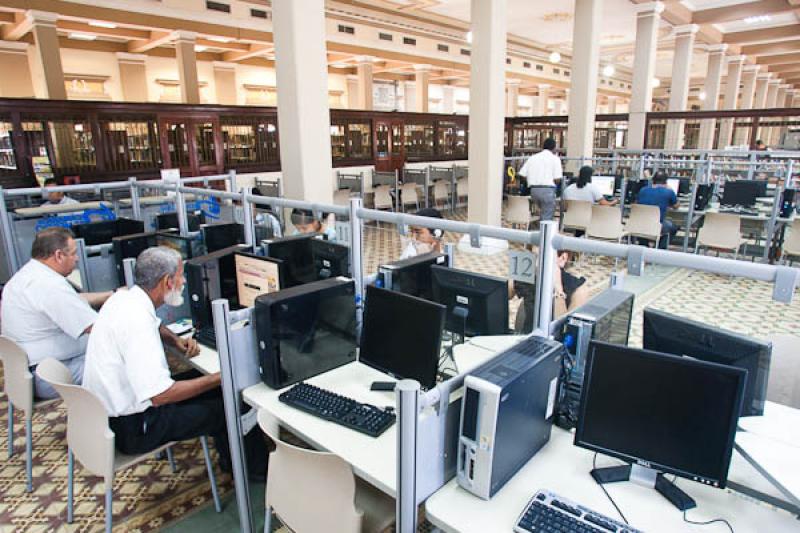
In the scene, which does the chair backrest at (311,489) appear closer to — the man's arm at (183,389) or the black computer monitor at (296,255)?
the man's arm at (183,389)

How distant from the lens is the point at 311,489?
1574mm

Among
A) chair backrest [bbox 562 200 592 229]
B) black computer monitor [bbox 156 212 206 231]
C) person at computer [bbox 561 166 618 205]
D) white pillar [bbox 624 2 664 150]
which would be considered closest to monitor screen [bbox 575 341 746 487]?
black computer monitor [bbox 156 212 206 231]

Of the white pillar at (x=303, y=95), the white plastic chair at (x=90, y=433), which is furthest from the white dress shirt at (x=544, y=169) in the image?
the white plastic chair at (x=90, y=433)

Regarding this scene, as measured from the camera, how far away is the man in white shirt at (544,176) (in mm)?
6961

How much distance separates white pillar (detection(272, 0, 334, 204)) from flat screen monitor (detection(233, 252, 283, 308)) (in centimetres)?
218

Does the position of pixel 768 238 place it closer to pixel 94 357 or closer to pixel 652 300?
pixel 652 300

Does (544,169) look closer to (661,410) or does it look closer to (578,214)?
(578,214)

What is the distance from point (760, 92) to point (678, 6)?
12776 mm

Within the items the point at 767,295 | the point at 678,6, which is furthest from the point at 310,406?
the point at 678,6

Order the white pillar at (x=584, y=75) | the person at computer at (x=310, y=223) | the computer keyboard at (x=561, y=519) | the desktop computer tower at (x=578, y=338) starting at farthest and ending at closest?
the white pillar at (x=584, y=75), the person at computer at (x=310, y=223), the desktop computer tower at (x=578, y=338), the computer keyboard at (x=561, y=519)

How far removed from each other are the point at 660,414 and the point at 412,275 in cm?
122

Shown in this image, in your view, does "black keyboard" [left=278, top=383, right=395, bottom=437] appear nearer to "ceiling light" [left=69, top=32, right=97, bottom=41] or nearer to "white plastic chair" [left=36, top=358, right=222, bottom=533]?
"white plastic chair" [left=36, top=358, right=222, bottom=533]

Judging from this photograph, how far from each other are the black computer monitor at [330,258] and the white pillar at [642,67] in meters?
9.09

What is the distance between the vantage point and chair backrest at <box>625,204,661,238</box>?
612cm
